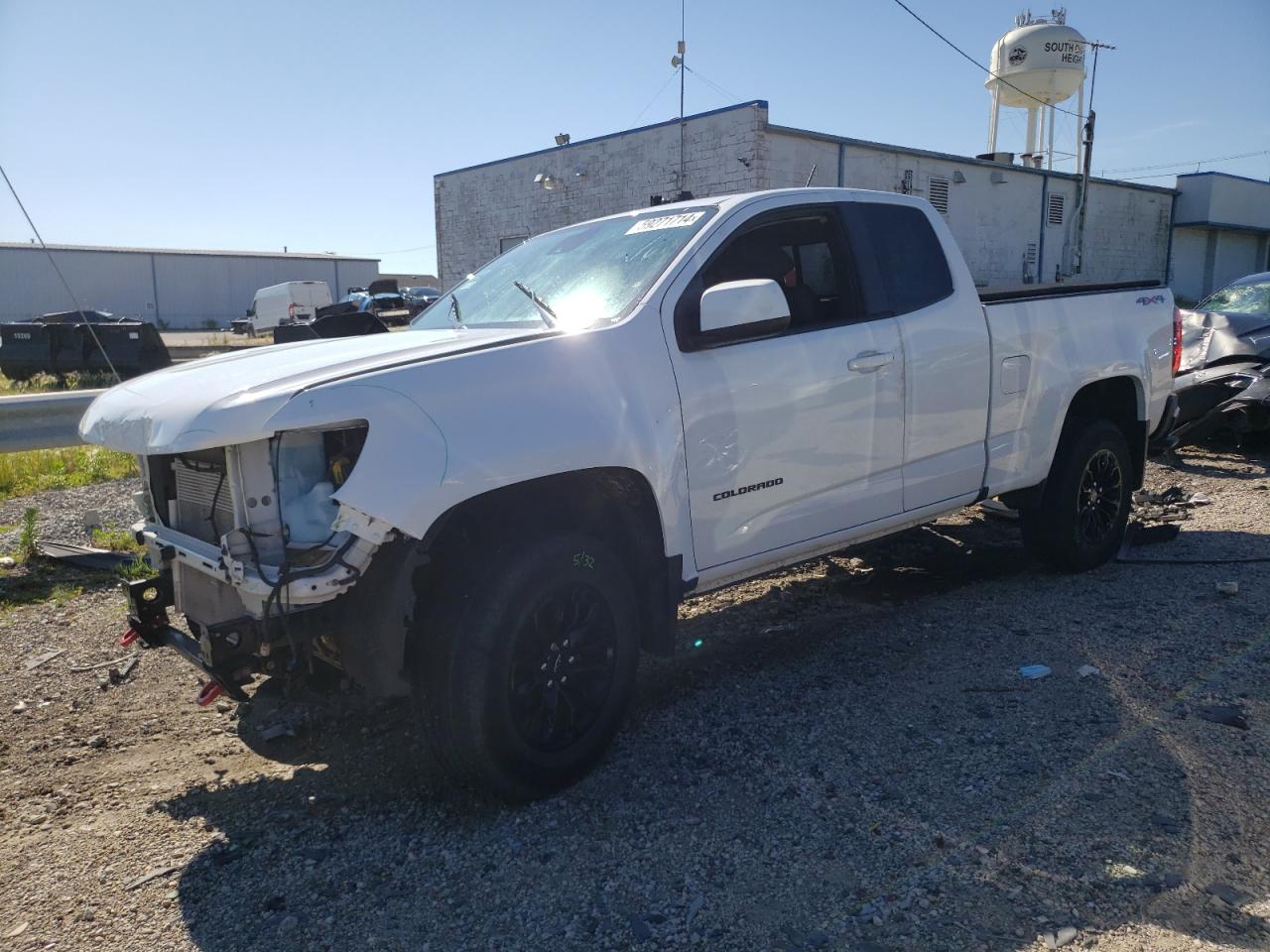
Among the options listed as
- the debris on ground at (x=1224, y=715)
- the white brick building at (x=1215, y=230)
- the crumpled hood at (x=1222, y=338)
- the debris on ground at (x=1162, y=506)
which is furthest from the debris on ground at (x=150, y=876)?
the white brick building at (x=1215, y=230)

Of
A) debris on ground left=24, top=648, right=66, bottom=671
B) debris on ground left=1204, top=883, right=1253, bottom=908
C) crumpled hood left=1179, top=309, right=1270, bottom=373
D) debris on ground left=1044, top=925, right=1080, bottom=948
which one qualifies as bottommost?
debris on ground left=24, top=648, right=66, bottom=671

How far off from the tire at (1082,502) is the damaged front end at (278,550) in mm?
4050

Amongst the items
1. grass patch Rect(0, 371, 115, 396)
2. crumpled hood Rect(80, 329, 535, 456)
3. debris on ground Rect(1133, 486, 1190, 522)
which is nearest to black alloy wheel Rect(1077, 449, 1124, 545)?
debris on ground Rect(1133, 486, 1190, 522)

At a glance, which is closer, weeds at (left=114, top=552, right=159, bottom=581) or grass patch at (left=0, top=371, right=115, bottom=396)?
weeds at (left=114, top=552, right=159, bottom=581)

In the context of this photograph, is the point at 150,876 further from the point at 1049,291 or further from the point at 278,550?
the point at 1049,291

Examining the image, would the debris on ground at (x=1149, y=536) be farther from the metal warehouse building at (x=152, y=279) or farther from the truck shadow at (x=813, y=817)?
the metal warehouse building at (x=152, y=279)

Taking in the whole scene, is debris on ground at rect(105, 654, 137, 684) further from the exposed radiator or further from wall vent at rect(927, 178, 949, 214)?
wall vent at rect(927, 178, 949, 214)

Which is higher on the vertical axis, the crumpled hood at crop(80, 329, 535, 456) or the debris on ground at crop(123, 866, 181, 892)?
the crumpled hood at crop(80, 329, 535, 456)

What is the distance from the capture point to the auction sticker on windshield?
396cm

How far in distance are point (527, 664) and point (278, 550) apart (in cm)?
88

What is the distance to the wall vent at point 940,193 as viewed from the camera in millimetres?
23469

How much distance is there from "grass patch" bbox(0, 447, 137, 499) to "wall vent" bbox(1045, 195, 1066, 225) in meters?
26.1

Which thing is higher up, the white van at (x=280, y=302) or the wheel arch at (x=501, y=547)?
the white van at (x=280, y=302)

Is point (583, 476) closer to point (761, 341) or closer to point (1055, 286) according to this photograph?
point (761, 341)
